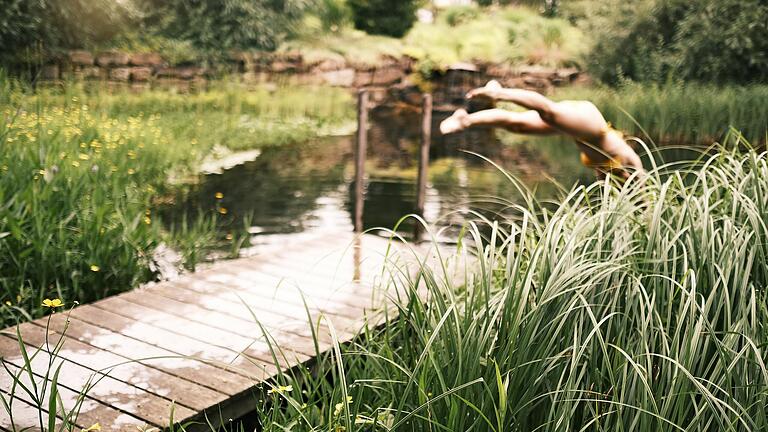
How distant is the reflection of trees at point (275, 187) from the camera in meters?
6.31

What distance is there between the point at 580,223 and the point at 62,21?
1126 centimetres

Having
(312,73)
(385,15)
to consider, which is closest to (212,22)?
(312,73)

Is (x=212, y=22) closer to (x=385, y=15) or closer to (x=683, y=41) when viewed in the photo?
(x=385, y=15)

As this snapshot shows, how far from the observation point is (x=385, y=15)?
1677 cm

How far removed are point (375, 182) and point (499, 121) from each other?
511 centimetres

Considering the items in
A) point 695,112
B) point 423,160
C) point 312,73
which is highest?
point 312,73

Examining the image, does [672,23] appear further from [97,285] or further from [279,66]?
[97,285]

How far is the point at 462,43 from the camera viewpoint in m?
16.3

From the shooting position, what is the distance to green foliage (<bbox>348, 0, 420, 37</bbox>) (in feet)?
54.4

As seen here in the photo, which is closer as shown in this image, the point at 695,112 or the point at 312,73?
the point at 695,112

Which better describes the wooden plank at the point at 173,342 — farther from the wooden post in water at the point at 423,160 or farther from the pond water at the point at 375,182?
the wooden post in water at the point at 423,160

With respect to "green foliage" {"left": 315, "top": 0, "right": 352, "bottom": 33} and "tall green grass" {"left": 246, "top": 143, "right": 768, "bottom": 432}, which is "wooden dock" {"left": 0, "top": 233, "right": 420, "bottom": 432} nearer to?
"tall green grass" {"left": 246, "top": 143, "right": 768, "bottom": 432}

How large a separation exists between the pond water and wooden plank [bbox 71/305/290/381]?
187 centimetres

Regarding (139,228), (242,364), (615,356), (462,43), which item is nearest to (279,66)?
(462,43)
